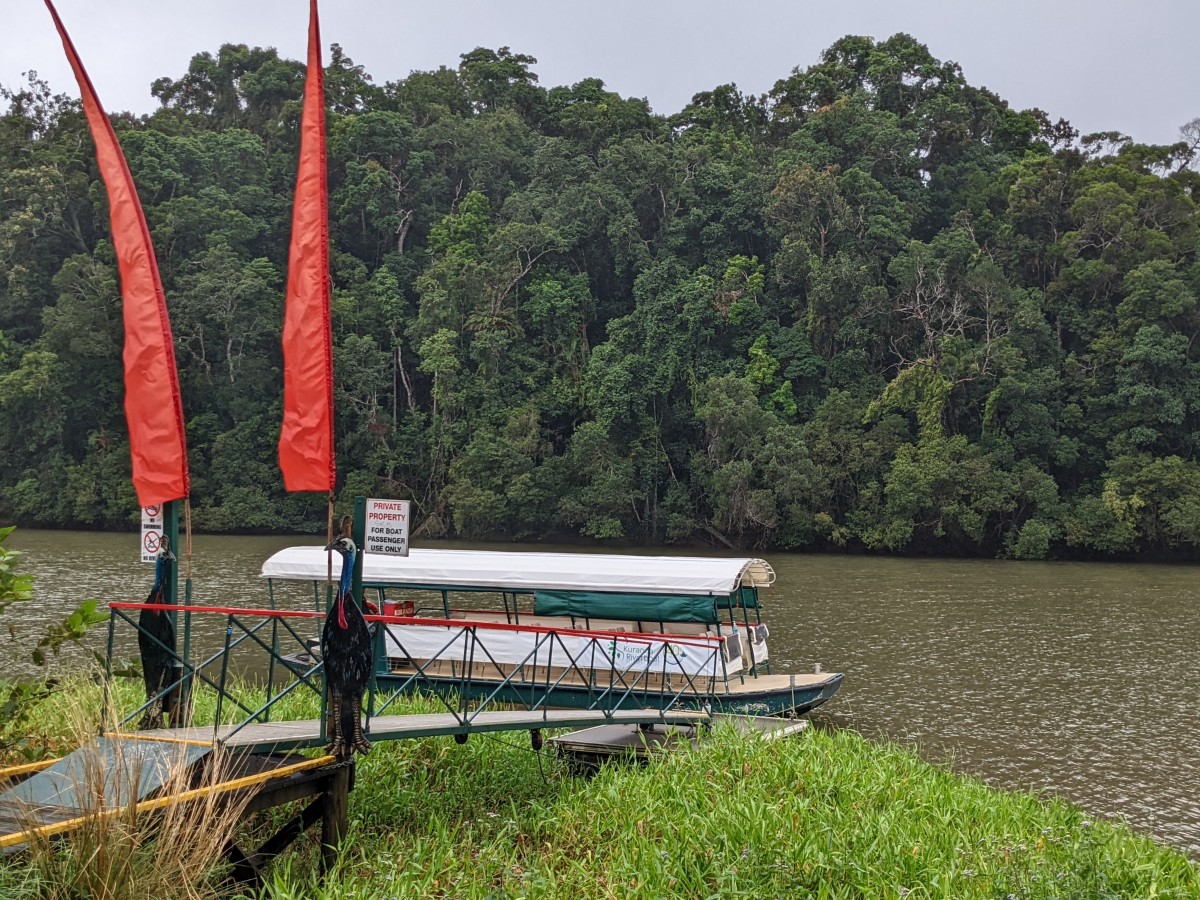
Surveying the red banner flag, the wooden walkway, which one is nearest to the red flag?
the red banner flag

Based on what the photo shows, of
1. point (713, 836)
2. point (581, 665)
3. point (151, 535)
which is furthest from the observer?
point (581, 665)

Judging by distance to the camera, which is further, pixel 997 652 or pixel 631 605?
pixel 997 652

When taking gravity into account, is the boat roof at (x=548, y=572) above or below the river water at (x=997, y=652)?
above

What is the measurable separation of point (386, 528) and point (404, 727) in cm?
179

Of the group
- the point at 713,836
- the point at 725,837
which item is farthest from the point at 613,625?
the point at 725,837

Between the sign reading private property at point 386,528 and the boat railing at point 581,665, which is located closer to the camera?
the sign reading private property at point 386,528

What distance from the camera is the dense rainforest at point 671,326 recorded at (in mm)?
39156

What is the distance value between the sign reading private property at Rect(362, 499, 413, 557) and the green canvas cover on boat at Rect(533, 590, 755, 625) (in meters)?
7.47

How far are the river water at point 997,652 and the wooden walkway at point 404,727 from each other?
152 cm

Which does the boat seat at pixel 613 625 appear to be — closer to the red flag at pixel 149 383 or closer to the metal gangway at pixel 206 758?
the metal gangway at pixel 206 758

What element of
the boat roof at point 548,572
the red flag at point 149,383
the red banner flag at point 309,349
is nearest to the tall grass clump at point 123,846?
the red banner flag at point 309,349

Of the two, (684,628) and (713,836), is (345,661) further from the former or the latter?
(684,628)

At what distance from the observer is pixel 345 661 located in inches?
259

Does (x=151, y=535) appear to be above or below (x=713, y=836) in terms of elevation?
above
